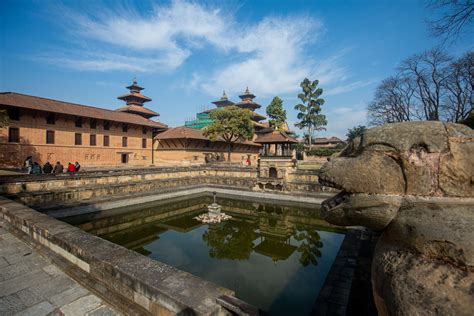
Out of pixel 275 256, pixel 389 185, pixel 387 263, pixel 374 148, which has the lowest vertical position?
pixel 275 256

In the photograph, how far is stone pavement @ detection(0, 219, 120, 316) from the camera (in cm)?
286

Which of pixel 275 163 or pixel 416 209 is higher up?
pixel 416 209

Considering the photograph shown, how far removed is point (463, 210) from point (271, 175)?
1719cm

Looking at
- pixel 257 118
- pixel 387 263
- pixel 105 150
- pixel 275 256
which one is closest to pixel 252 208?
pixel 275 256

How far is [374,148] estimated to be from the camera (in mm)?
1627

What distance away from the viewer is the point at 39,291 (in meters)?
3.23

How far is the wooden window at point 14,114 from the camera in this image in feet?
61.3

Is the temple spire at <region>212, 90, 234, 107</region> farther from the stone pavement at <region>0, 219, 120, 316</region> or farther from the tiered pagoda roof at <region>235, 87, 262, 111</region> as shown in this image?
the stone pavement at <region>0, 219, 120, 316</region>

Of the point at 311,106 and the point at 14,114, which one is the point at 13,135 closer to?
the point at 14,114

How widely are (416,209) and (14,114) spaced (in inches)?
1061

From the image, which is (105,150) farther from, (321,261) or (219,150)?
(321,261)

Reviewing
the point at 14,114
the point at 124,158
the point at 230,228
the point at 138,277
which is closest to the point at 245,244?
the point at 230,228

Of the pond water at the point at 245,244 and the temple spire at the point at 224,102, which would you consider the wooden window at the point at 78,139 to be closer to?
the pond water at the point at 245,244

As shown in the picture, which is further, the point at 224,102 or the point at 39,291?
the point at 224,102
